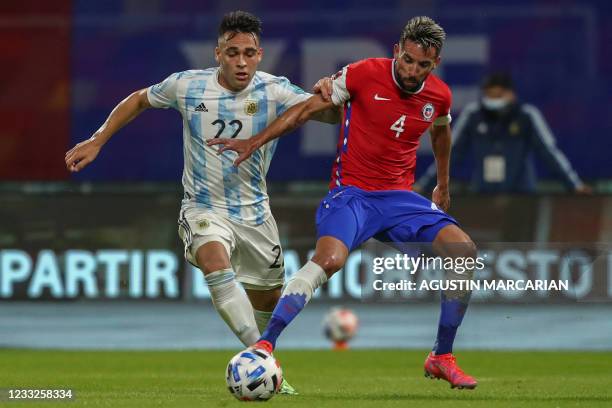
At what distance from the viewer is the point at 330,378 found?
9531 millimetres

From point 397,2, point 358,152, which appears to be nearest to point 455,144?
point 397,2

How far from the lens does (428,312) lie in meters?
13.5

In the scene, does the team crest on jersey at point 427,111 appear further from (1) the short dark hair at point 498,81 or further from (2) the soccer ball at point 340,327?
(1) the short dark hair at point 498,81

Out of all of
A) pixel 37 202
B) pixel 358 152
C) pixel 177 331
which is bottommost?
pixel 177 331

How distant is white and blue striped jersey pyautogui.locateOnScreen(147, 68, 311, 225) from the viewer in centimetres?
835

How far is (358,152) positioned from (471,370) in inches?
104

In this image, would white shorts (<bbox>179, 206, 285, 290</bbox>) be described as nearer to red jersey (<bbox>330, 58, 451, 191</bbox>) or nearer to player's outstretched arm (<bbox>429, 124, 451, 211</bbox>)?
red jersey (<bbox>330, 58, 451, 191</bbox>)

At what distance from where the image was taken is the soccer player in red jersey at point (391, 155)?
7930 millimetres

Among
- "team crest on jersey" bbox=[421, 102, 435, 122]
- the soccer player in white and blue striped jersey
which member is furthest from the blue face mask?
"team crest on jersey" bbox=[421, 102, 435, 122]

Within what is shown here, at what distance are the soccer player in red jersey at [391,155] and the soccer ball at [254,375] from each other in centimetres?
90

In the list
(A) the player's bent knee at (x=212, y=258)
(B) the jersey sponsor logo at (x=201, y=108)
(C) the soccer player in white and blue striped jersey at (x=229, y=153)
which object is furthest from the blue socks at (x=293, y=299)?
(B) the jersey sponsor logo at (x=201, y=108)

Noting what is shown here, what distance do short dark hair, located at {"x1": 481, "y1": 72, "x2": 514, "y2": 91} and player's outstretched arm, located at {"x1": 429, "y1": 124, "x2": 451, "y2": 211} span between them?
204 inches

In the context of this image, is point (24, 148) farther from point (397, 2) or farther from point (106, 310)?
point (397, 2)

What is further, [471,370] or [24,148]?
[24,148]
